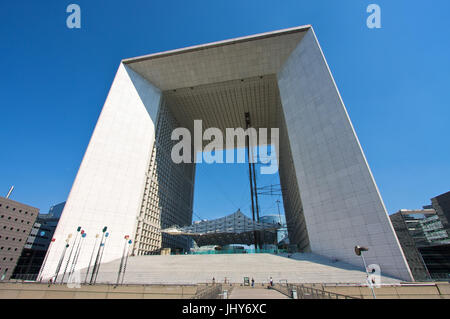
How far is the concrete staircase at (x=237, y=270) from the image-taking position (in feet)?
64.5

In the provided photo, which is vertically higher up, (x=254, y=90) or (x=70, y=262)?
(x=254, y=90)

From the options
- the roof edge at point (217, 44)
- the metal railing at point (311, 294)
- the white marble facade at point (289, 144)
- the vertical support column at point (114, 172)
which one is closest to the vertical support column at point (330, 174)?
the white marble facade at point (289, 144)

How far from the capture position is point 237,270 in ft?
73.2

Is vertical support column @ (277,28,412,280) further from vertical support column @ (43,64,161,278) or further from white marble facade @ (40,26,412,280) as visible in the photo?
vertical support column @ (43,64,161,278)

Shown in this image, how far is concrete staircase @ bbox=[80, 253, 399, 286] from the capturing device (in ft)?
64.5

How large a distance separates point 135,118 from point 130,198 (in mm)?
14577

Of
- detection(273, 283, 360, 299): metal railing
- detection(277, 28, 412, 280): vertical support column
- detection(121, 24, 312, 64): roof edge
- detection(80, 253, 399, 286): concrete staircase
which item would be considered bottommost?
detection(273, 283, 360, 299): metal railing

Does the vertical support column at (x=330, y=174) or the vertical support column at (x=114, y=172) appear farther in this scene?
the vertical support column at (x=114, y=172)

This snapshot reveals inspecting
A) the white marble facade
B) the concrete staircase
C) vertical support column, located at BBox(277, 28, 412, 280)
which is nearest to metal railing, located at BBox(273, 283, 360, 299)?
the concrete staircase

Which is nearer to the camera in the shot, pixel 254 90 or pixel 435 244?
pixel 254 90

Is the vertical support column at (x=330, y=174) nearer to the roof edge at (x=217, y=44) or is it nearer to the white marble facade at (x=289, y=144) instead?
the white marble facade at (x=289, y=144)
